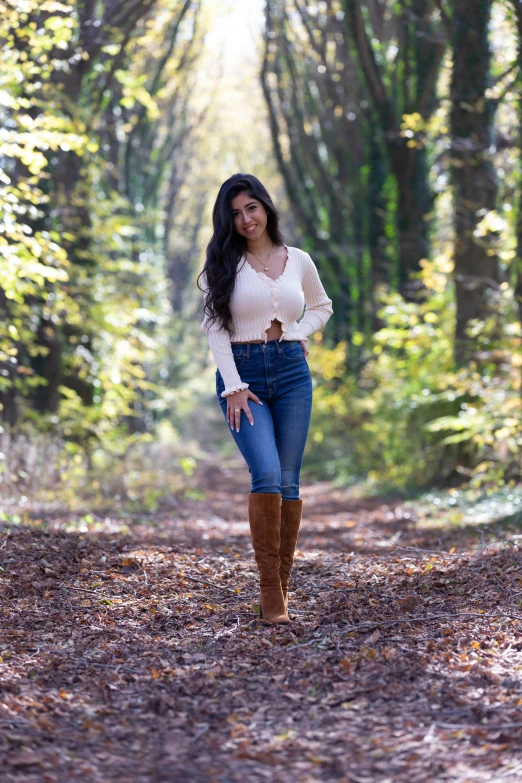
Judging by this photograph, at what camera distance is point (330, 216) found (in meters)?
21.0

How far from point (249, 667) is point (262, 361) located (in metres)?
1.43

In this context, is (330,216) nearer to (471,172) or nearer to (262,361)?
(471,172)

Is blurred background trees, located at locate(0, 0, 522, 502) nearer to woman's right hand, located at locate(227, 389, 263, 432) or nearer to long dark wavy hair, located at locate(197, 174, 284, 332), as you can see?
long dark wavy hair, located at locate(197, 174, 284, 332)

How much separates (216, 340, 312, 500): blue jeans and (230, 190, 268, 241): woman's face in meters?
0.57

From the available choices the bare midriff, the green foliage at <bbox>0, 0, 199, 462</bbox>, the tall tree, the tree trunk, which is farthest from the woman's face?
the tall tree

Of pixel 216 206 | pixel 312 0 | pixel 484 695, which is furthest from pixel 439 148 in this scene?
pixel 484 695

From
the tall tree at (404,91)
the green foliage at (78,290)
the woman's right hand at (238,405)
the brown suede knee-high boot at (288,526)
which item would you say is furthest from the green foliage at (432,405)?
the woman's right hand at (238,405)

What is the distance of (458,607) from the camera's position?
15.6 feet

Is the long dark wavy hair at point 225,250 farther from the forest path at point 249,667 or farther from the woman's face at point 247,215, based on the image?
the forest path at point 249,667

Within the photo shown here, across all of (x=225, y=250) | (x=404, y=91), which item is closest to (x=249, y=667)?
(x=225, y=250)

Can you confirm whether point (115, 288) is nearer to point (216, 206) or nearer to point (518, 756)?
point (216, 206)

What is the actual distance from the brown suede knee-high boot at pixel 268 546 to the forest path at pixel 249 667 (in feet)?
0.36

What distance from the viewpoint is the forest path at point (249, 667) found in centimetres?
296

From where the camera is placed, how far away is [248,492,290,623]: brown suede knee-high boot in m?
4.36
